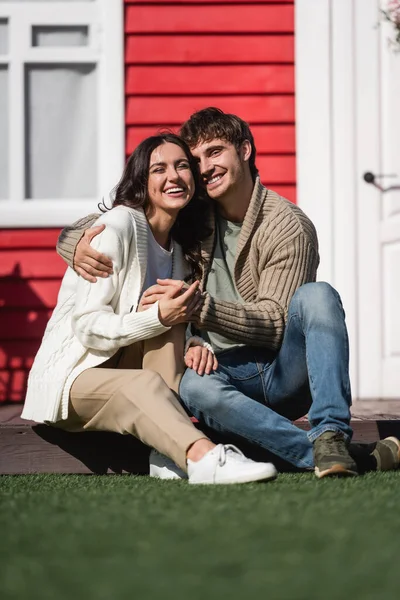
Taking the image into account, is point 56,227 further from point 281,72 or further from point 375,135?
point 375,135

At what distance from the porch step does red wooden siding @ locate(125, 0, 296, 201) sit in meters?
1.91

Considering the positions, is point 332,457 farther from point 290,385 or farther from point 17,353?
point 17,353

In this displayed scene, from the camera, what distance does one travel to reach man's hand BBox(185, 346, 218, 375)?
2707mm

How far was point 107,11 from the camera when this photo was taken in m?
4.45

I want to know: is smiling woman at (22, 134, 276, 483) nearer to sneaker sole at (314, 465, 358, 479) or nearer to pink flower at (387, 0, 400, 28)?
sneaker sole at (314, 465, 358, 479)

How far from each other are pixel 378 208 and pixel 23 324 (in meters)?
1.74

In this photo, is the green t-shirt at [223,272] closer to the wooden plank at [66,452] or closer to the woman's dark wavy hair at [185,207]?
the woman's dark wavy hair at [185,207]

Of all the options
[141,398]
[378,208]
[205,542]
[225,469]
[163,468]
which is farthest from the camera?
[378,208]

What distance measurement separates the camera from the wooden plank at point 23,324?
441 centimetres

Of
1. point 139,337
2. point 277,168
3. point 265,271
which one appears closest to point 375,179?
point 277,168

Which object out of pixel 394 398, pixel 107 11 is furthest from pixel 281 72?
pixel 394 398

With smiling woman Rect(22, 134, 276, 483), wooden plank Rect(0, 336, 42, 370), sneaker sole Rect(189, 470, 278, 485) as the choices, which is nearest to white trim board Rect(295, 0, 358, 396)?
wooden plank Rect(0, 336, 42, 370)

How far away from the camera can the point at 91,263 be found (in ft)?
8.83

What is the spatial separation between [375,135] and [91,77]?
54.7 inches
